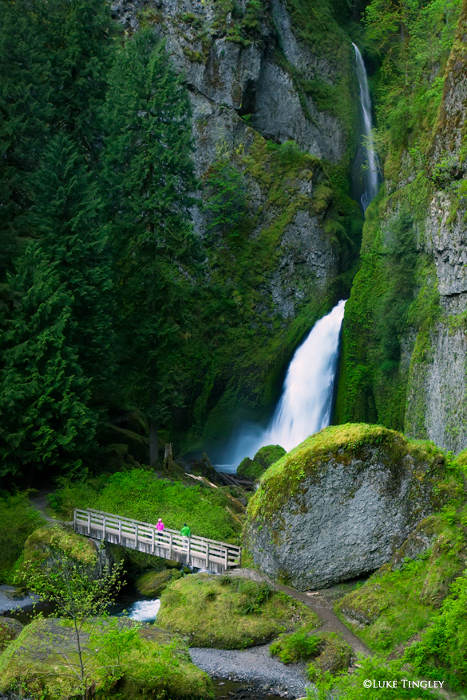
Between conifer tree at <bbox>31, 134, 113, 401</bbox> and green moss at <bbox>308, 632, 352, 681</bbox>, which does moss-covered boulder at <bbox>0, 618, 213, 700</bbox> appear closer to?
green moss at <bbox>308, 632, 352, 681</bbox>

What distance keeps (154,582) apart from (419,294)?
16.6m

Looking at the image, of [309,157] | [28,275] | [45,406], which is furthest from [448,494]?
→ [309,157]

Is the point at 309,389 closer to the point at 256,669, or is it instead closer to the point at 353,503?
the point at 353,503

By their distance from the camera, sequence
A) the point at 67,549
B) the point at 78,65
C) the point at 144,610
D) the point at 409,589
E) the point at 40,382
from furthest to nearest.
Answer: the point at 78,65 → the point at 40,382 → the point at 67,549 → the point at 144,610 → the point at 409,589

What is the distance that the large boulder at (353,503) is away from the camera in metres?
16.6

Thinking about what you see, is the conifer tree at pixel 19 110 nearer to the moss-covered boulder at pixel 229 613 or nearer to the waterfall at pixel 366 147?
the moss-covered boulder at pixel 229 613

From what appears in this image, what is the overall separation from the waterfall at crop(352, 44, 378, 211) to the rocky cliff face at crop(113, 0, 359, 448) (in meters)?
1.92

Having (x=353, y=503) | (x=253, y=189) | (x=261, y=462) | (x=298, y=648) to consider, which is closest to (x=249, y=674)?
(x=298, y=648)

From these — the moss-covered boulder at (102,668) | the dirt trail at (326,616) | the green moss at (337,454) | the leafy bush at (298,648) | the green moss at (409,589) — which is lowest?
the leafy bush at (298,648)

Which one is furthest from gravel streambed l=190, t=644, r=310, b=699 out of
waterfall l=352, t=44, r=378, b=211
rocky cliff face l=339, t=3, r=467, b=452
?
waterfall l=352, t=44, r=378, b=211

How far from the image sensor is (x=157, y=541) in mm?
19578

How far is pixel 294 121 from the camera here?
45.9 m

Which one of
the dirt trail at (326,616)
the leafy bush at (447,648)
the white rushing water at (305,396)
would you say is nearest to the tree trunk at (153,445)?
the white rushing water at (305,396)

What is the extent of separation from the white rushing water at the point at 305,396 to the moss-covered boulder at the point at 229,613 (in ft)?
57.7
